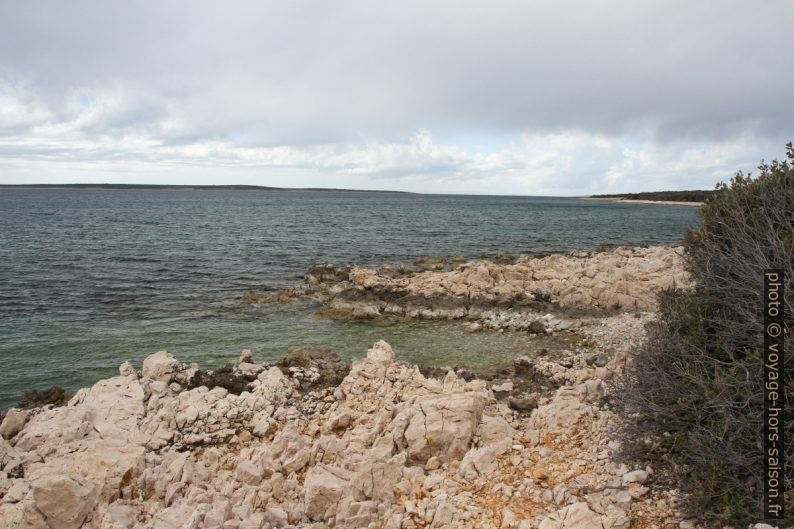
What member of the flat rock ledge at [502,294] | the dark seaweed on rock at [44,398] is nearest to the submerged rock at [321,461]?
the dark seaweed on rock at [44,398]

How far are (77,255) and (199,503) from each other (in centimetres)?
3766

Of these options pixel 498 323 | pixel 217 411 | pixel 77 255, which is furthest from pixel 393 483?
pixel 77 255

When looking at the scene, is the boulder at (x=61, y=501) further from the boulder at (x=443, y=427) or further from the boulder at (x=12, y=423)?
the boulder at (x=443, y=427)

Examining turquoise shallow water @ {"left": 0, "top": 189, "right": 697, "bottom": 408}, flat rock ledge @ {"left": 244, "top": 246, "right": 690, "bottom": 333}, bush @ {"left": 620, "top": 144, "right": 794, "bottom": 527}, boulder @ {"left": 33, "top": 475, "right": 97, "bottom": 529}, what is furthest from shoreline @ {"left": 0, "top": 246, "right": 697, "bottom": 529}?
flat rock ledge @ {"left": 244, "top": 246, "right": 690, "bottom": 333}

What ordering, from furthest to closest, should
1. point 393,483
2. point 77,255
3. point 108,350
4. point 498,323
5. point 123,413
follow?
point 77,255, point 498,323, point 108,350, point 123,413, point 393,483

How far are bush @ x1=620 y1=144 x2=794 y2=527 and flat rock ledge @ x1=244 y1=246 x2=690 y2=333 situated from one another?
439 inches

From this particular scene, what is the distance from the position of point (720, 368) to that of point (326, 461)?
6.57m

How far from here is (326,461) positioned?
8.88 metres

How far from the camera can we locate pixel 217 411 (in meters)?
10.9

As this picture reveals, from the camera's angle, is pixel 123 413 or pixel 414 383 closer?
pixel 123 413

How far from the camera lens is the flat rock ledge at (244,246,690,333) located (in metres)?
20.6

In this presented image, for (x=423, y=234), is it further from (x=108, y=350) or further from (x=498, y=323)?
(x=108, y=350)

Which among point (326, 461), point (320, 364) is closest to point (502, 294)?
point (320, 364)

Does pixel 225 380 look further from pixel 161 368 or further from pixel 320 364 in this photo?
pixel 320 364
